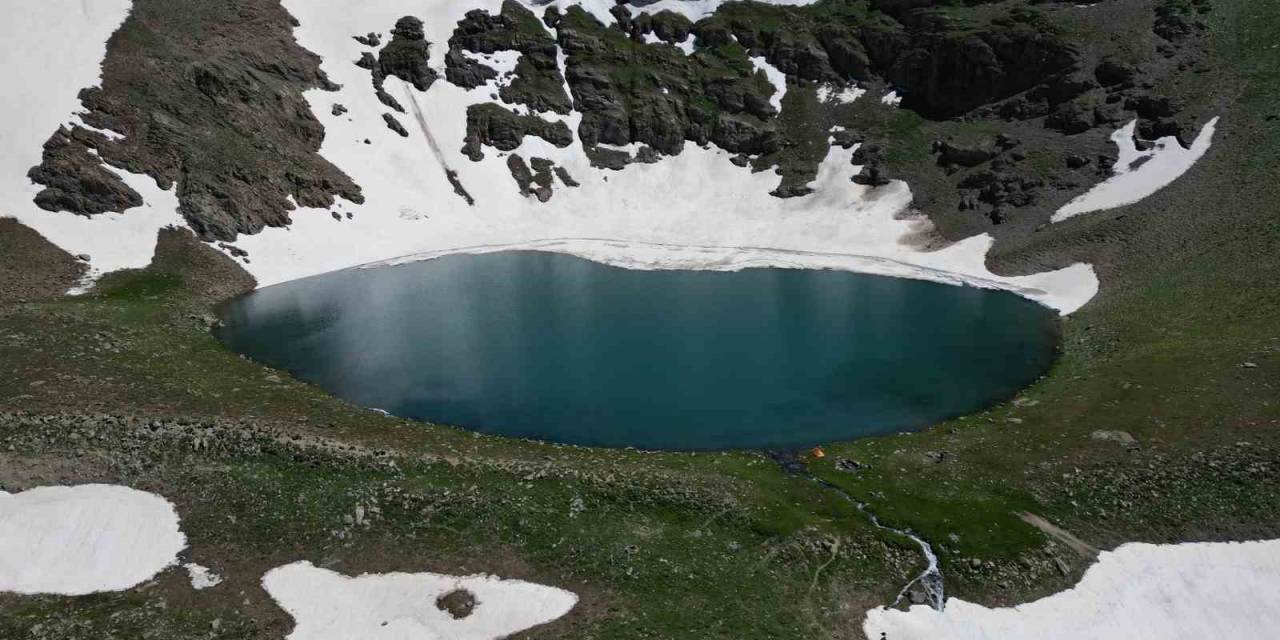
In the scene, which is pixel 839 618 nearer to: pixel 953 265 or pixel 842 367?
pixel 842 367

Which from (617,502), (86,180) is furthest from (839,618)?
(86,180)

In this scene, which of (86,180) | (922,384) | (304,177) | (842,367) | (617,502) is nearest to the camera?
(617,502)

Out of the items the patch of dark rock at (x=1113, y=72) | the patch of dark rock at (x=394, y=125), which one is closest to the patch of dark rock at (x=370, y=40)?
the patch of dark rock at (x=394, y=125)

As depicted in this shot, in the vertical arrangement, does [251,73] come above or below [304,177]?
above

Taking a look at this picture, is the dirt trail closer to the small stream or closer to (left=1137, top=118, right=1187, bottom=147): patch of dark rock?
the small stream

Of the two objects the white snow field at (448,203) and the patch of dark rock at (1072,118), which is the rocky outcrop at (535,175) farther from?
the patch of dark rock at (1072,118)

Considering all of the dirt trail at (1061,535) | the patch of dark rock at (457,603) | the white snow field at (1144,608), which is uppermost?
the patch of dark rock at (457,603)

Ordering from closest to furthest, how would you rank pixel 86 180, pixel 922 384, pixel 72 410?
pixel 72 410
pixel 922 384
pixel 86 180

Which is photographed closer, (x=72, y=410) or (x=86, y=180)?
(x=72, y=410)
